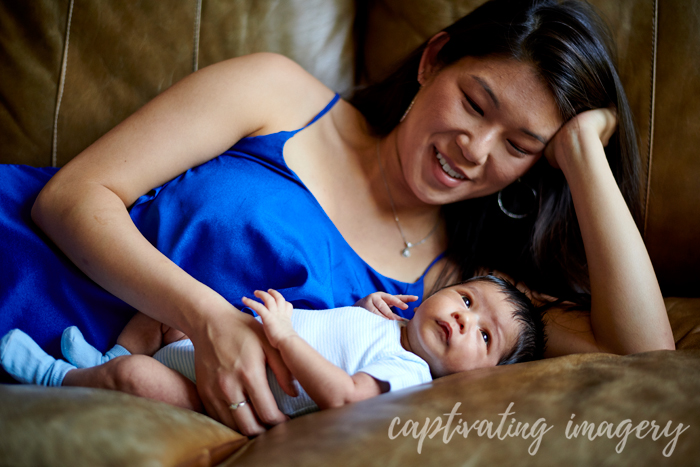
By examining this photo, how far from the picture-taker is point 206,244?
3.42 feet

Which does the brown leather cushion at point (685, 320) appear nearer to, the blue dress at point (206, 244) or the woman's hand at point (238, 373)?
the blue dress at point (206, 244)

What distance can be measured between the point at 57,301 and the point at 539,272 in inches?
49.0

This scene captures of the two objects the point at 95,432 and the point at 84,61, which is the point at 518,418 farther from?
the point at 84,61

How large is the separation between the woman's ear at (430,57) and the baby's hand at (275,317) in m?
0.81

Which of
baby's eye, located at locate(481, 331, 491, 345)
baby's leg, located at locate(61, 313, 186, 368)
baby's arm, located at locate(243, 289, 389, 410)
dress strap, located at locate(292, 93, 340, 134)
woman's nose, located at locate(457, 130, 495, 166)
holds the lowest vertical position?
baby's eye, located at locate(481, 331, 491, 345)

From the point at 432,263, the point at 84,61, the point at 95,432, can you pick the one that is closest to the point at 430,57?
the point at 432,263

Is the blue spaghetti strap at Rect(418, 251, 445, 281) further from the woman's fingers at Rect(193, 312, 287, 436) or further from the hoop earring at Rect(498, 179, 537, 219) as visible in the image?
the woman's fingers at Rect(193, 312, 287, 436)

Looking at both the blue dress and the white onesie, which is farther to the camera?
the blue dress

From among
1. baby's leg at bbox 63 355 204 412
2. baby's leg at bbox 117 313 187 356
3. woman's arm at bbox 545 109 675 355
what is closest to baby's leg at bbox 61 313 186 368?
baby's leg at bbox 117 313 187 356

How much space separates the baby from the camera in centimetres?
77

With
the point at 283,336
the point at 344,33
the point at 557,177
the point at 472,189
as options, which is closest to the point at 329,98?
the point at 344,33

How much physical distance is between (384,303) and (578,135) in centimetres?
64

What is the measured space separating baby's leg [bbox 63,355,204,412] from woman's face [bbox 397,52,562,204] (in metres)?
0.75

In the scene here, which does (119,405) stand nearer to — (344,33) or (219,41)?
(219,41)
